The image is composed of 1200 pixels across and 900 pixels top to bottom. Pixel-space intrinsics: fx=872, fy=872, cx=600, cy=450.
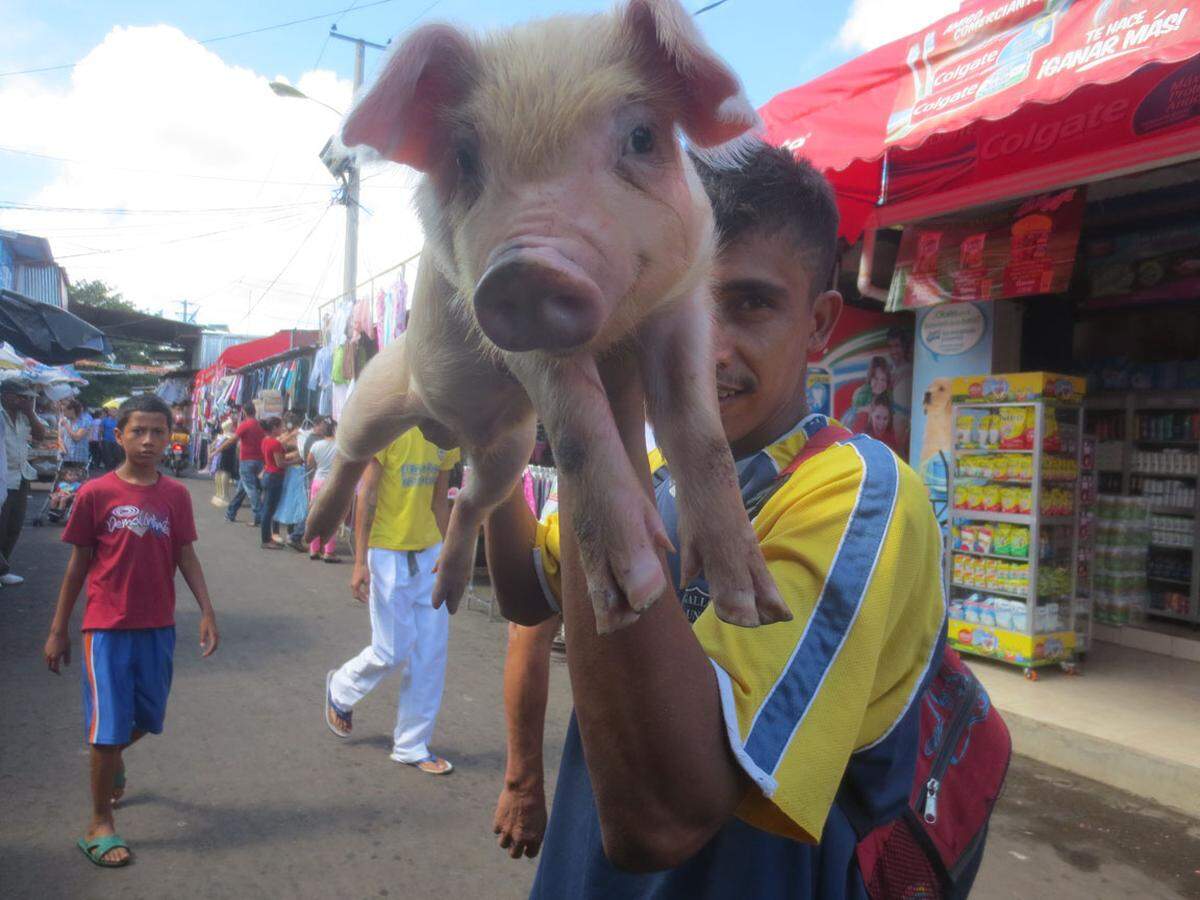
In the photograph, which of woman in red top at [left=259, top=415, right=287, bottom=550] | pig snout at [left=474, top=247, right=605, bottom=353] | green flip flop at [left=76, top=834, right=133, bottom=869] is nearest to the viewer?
pig snout at [left=474, top=247, right=605, bottom=353]

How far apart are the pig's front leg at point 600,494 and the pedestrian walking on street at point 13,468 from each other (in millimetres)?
8842

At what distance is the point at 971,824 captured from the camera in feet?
4.68

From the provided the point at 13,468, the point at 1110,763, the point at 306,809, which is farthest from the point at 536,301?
the point at 13,468

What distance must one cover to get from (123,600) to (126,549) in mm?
230

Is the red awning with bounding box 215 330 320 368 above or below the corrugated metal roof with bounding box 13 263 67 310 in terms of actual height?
below

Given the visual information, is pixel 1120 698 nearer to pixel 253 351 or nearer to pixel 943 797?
pixel 943 797

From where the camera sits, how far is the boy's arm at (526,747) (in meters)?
2.05

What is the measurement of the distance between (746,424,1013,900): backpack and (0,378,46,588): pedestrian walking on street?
8984mm

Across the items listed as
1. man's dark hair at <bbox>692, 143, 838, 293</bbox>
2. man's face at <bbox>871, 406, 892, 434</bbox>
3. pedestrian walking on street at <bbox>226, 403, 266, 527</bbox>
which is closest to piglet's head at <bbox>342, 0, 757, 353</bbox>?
man's dark hair at <bbox>692, 143, 838, 293</bbox>

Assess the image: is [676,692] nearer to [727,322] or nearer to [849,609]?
[849,609]

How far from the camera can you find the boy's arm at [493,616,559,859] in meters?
2.05

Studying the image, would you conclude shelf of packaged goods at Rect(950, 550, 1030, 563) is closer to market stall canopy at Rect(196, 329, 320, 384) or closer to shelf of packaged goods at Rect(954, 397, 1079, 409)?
shelf of packaged goods at Rect(954, 397, 1079, 409)

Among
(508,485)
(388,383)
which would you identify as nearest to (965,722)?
(508,485)

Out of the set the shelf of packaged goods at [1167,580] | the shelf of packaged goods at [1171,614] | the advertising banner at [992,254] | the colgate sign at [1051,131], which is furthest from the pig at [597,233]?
the shelf of packaged goods at [1167,580]
